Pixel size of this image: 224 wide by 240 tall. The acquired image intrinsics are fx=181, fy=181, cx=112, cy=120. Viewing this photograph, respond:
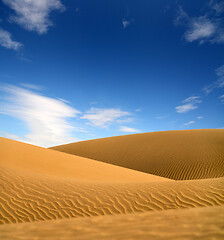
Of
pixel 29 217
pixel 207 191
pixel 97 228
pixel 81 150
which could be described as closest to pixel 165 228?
pixel 97 228

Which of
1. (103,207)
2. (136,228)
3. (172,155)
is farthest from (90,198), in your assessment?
(172,155)

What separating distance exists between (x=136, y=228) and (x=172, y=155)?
19524 millimetres

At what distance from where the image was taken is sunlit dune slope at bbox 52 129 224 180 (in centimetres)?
1670

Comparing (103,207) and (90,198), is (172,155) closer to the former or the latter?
(90,198)

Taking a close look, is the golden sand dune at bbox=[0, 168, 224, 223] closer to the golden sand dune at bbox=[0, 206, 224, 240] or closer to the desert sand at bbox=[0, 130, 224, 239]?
the desert sand at bbox=[0, 130, 224, 239]

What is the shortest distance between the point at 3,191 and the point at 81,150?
2491cm

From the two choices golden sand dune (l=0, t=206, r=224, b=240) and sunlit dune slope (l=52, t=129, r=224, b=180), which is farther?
sunlit dune slope (l=52, t=129, r=224, b=180)

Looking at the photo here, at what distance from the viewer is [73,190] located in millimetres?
5895

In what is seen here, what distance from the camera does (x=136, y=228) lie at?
282 centimetres

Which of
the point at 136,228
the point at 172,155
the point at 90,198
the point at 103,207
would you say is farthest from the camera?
the point at 172,155

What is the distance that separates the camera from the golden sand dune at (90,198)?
4633 millimetres

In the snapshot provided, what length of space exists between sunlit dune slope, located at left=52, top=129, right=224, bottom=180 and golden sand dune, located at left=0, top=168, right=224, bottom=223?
11654 mm

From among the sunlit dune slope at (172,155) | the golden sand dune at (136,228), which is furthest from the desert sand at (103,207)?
the sunlit dune slope at (172,155)

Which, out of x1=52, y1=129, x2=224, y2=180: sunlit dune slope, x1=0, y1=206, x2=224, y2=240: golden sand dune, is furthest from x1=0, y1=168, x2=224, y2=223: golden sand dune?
x1=52, y1=129, x2=224, y2=180: sunlit dune slope
